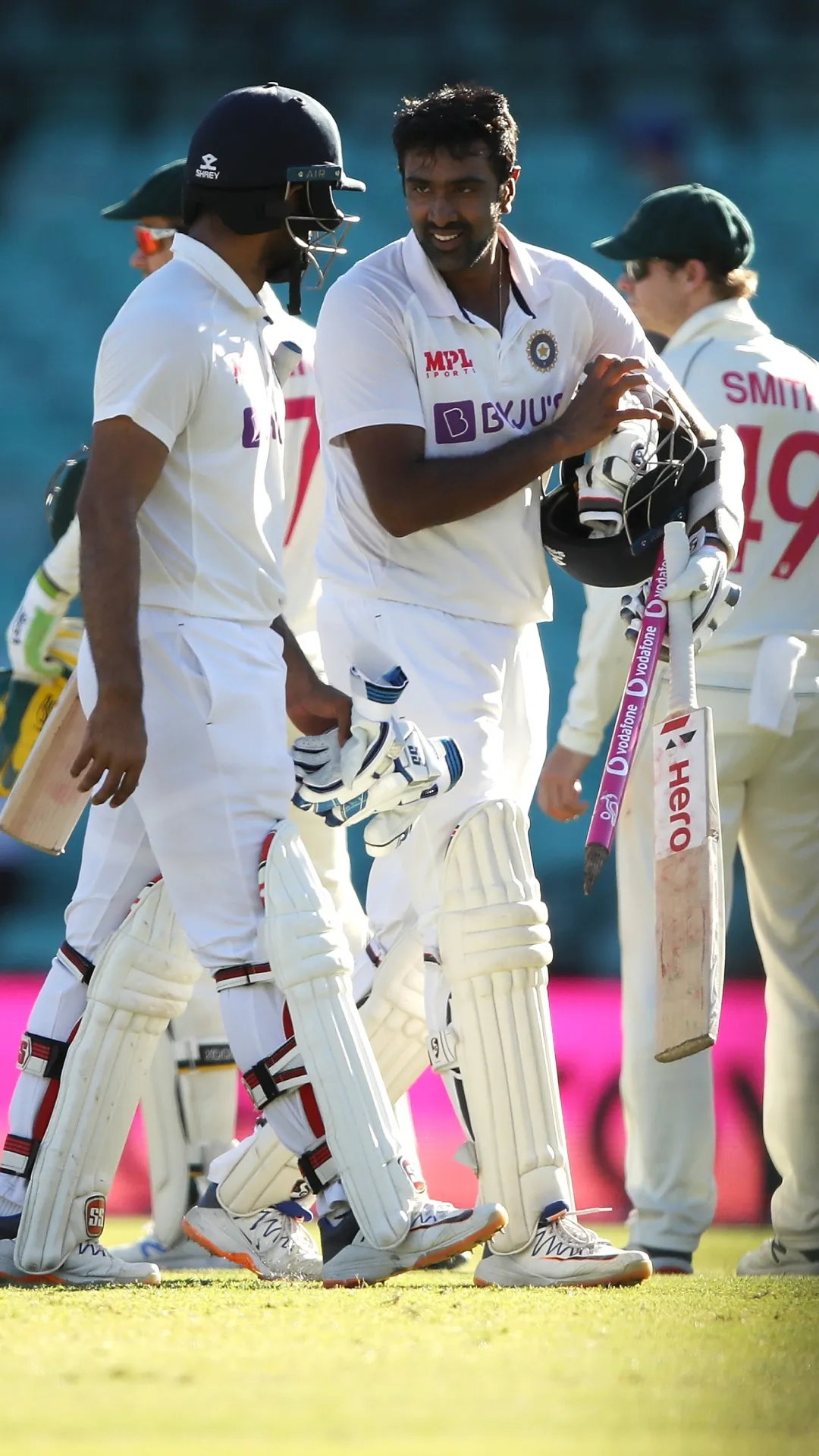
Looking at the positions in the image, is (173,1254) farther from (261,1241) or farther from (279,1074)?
(279,1074)

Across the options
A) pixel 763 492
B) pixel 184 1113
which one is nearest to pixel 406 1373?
pixel 184 1113

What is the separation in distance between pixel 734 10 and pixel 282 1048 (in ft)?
13.2

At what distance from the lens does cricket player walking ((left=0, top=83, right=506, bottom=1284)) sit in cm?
242

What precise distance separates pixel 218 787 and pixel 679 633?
633mm

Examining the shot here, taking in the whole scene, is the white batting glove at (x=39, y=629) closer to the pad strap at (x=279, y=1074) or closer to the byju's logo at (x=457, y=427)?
the byju's logo at (x=457, y=427)

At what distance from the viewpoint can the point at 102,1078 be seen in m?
2.67

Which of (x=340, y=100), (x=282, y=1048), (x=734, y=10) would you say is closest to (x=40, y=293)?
(x=340, y=100)

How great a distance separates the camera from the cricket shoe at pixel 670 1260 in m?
3.31

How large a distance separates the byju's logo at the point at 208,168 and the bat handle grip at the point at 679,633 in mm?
735

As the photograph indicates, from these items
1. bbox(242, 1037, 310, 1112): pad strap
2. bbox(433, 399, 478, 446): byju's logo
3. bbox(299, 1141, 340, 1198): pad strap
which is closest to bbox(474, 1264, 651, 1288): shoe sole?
bbox(299, 1141, 340, 1198): pad strap

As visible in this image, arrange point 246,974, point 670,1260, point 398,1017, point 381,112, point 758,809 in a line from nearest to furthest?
point 246,974 < point 398,1017 < point 670,1260 < point 758,809 < point 381,112

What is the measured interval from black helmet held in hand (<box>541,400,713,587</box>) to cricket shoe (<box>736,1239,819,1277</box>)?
1.22m

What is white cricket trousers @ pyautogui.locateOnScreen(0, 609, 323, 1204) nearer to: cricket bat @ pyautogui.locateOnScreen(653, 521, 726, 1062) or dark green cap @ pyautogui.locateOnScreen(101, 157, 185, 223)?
cricket bat @ pyautogui.locateOnScreen(653, 521, 726, 1062)

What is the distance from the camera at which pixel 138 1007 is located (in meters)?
2.68
